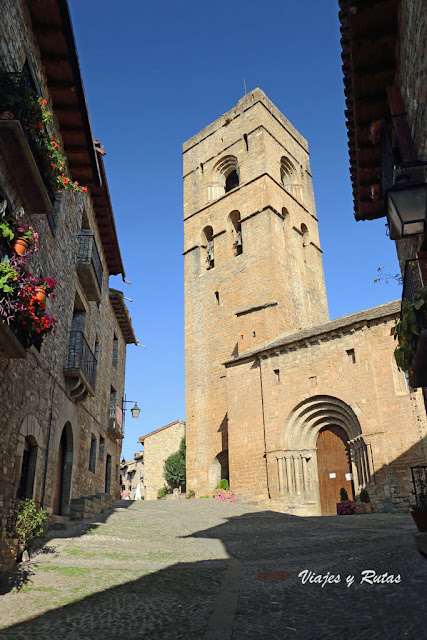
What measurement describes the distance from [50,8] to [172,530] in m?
10.1

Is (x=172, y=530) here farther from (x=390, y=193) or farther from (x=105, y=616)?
(x=390, y=193)

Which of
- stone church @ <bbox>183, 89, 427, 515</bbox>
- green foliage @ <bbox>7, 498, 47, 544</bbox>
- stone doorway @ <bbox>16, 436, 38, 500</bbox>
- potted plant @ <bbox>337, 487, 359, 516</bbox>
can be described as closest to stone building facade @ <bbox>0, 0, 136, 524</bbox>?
stone doorway @ <bbox>16, 436, 38, 500</bbox>

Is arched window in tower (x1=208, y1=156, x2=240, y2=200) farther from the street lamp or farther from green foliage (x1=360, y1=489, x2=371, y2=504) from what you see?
the street lamp

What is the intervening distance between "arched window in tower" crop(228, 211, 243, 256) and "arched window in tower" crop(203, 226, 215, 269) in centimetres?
160

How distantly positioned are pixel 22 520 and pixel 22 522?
0.04 m

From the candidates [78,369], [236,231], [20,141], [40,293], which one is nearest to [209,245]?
[236,231]

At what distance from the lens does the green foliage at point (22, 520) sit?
6.69 metres

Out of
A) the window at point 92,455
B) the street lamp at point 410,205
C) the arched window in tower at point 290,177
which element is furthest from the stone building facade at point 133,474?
the street lamp at point 410,205

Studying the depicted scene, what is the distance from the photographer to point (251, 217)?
2664cm

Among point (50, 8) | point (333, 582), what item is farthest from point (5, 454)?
point (50, 8)

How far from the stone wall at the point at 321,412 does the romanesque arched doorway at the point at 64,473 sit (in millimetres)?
8582

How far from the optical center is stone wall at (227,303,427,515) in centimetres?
1506

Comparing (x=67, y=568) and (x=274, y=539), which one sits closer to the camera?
(x=67, y=568)

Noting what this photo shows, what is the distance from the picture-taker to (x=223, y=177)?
3108 centimetres
